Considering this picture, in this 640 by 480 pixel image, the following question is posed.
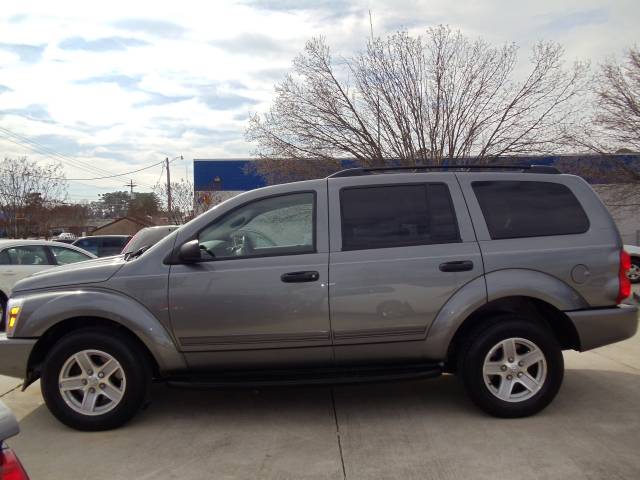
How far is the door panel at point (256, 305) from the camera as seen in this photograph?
14.0 feet

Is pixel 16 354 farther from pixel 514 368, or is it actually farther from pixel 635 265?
pixel 635 265

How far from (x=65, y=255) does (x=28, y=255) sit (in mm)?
687

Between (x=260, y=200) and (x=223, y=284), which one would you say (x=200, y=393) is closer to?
(x=223, y=284)

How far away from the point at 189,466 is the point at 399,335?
176 cm

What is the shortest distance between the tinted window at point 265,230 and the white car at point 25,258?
664cm

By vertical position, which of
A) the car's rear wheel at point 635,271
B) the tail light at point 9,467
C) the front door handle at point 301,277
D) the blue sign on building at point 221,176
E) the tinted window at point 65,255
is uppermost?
the blue sign on building at point 221,176

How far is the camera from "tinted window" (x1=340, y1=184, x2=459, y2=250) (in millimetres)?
4430

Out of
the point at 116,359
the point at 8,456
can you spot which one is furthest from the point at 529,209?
the point at 8,456

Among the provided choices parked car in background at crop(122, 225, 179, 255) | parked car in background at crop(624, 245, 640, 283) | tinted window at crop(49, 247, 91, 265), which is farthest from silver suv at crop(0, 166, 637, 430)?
parked car in background at crop(624, 245, 640, 283)

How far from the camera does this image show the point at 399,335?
4.32m

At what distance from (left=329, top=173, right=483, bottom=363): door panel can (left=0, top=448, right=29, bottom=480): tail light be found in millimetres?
2602

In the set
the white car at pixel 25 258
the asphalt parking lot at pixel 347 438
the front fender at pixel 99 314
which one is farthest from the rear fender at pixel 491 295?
the white car at pixel 25 258

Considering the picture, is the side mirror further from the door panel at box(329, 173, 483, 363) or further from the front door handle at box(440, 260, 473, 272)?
the front door handle at box(440, 260, 473, 272)

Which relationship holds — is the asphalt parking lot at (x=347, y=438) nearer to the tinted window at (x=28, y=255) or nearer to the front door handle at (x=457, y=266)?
the front door handle at (x=457, y=266)
